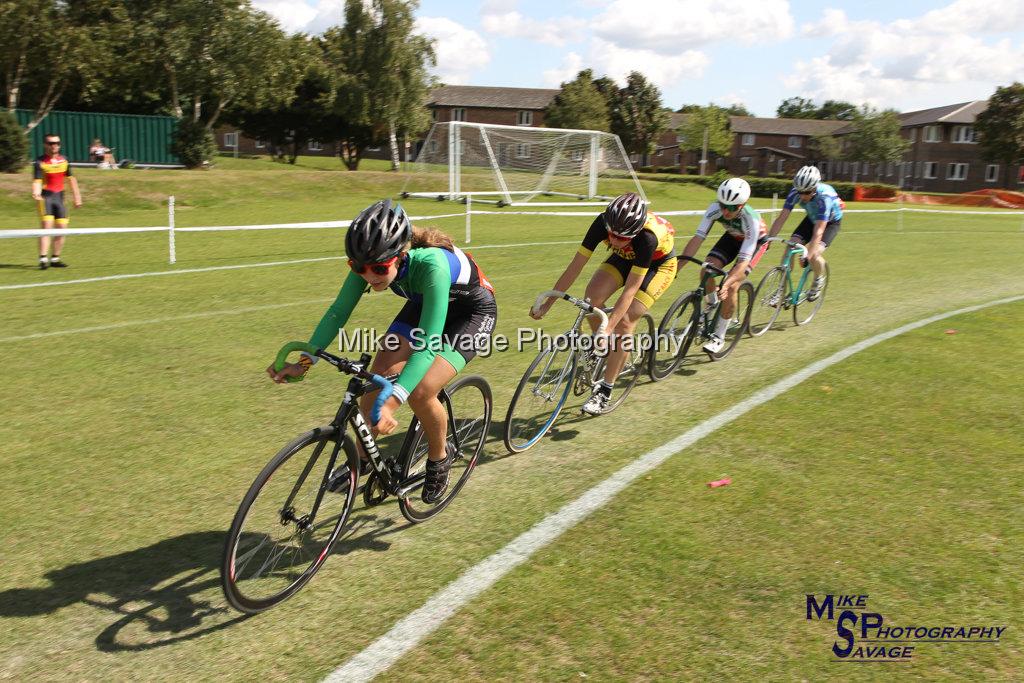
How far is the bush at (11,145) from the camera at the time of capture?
86.2 feet

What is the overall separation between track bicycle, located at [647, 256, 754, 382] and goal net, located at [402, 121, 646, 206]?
23.5m

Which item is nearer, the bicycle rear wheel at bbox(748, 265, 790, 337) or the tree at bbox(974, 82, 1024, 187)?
the bicycle rear wheel at bbox(748, 265, 790, 337)

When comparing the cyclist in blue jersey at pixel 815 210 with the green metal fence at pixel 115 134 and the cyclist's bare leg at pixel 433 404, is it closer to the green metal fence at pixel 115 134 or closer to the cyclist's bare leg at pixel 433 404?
the cyclist's bare leg at pixel 433 404

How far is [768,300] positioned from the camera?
10.7 metres

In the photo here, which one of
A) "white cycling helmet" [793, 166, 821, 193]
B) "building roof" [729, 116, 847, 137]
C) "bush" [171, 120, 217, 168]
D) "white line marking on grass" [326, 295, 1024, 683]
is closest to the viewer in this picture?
"white line marking on grass" [326, 295, 1024, 683]

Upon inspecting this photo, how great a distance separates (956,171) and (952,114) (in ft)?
21.5

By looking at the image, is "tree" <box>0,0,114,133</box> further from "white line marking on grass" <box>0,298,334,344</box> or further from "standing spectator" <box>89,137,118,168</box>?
"white line marking on grass" <box>0,298,334,344</box>

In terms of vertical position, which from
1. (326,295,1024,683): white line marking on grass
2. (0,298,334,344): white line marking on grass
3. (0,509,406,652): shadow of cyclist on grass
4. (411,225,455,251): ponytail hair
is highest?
(411,225,455,251): ponytail hair

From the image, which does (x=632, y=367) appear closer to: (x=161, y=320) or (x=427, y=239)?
(x=427, y=239)

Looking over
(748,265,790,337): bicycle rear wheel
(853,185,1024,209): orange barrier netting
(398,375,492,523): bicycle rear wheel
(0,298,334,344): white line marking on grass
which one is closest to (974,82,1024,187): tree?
(853,185,1024,209): orange barrier netting

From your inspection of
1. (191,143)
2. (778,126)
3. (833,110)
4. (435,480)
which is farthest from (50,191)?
(833,110)

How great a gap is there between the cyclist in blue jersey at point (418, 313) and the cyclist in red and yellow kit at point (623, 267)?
1.32m

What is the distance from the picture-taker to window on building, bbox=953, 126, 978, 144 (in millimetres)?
89450

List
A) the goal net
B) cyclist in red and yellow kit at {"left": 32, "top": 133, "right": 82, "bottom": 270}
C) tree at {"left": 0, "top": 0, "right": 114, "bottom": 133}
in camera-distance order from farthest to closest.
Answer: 1. the goal net
2. tree at {"left": 0, "top": 0, "right": 114, "bottom": 133}
3. cyclist in red and yellow kit at {"left": 32, "top": 133, "right": 82, "bottom": 270}
